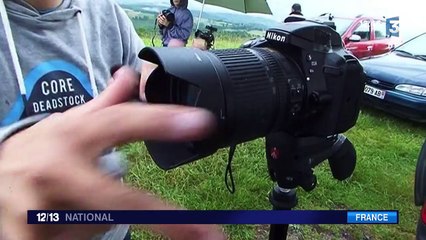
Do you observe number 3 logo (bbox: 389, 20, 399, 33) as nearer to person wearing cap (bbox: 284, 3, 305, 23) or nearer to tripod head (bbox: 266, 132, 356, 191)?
person wearing cap (bbox: 284, 3, 305, 23)

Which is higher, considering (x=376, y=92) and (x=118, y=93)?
(x=118, y=93)

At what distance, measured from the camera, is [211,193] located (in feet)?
3.89

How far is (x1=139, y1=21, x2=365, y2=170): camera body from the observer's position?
1.21ft

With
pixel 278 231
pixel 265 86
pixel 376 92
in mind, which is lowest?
pixel 376 92

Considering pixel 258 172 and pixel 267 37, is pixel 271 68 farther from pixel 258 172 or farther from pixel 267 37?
pixel 258 172

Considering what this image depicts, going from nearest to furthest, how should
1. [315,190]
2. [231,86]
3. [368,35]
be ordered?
[231,86] < [315,190] < [368,35]

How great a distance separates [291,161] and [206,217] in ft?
1.33

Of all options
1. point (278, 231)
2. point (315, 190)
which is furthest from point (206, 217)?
point (315, 190)

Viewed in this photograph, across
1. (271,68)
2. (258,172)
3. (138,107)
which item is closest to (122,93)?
(138,107)

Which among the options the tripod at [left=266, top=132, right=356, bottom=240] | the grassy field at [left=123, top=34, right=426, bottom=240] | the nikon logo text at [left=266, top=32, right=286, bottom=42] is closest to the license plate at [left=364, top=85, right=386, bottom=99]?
the grassy field at [left=123, top=34, right=426, bottom=240]

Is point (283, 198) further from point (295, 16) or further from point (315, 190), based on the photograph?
point (315, 190)

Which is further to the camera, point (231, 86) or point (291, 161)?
point (291, 161)

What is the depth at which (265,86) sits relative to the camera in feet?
1.65

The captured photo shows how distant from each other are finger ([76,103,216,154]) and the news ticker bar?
0.11ft
